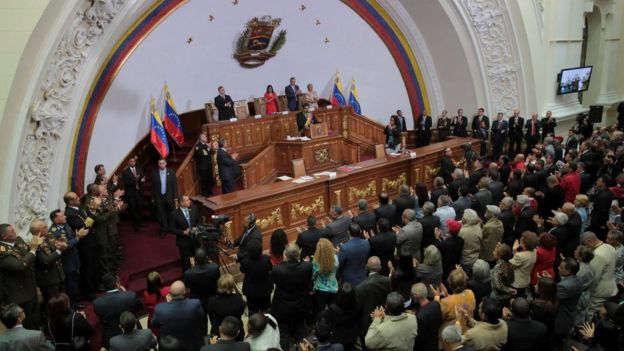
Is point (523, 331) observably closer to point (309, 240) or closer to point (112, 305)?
point (309, 240)

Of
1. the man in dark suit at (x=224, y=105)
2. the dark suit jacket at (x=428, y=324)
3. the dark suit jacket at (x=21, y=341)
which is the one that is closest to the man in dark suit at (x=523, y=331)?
the dark suit jacket at (x=428, y=324)

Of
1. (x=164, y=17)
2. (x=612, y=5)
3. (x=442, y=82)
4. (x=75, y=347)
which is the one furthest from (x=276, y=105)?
(x=612, y=5)

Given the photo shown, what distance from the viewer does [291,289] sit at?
15.5 feet

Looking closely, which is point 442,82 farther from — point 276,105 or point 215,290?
point 215,290

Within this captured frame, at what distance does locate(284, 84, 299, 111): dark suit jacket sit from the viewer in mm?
12258

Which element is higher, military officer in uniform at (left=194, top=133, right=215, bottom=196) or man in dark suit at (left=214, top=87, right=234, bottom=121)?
man in dark suit at (left=214, top=87, right=234, bottom=121)

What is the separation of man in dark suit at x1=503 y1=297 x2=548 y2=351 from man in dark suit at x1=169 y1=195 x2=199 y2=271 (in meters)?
3.85

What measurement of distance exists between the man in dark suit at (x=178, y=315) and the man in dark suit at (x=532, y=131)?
36.6 feet

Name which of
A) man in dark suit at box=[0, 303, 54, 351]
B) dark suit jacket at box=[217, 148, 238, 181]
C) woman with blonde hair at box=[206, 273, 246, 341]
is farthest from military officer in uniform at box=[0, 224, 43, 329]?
dark suit jacket at box=[217, 148, 238, 181]

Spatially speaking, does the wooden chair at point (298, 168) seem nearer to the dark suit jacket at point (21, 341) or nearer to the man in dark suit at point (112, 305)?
the man in dark suit at point (112, 305)

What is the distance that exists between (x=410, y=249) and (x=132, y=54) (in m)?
6.62

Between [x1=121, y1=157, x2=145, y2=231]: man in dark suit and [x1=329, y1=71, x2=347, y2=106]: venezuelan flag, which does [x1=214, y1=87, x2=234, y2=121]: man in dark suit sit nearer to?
[x1=121, y1=157, x2=145, y2=231]: man in dark suit

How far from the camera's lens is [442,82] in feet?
48.2

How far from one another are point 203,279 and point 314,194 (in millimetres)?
3653
